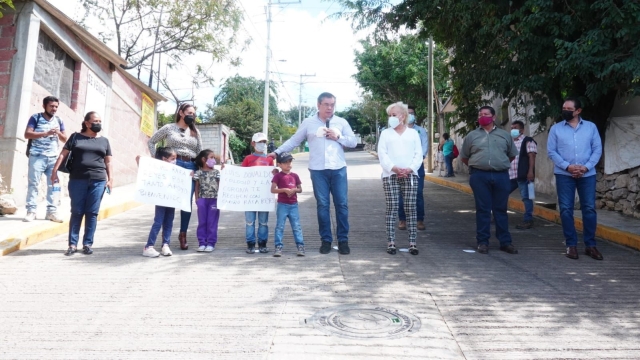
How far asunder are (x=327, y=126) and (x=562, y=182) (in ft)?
9.49

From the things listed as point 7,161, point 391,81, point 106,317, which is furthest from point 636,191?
point 391,81

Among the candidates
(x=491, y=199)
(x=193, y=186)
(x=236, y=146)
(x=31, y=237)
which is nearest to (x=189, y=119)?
(x=193, y=186)

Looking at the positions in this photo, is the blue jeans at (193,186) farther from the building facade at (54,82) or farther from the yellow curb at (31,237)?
the building facade at (54,82)

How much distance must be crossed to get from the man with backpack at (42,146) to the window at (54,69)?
8.46 ft

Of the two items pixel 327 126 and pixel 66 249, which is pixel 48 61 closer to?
pixel 66 249

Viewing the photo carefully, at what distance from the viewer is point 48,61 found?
960cm

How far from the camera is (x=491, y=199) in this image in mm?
6141

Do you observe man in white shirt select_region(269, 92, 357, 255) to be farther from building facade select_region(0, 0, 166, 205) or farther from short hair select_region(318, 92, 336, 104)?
building facade select_region(0, 0, 166, 205)

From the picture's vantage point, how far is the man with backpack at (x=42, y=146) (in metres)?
6.83

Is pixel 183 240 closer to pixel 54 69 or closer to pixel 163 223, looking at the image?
pixel 163 223

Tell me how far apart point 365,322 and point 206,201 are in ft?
10.2

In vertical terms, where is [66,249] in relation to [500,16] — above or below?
below

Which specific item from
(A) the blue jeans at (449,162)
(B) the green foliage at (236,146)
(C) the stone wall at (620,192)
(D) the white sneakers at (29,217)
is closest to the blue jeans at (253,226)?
(D) the white sneakers at (29,217)

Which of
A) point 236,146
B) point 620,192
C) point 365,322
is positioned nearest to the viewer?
point 365,322
